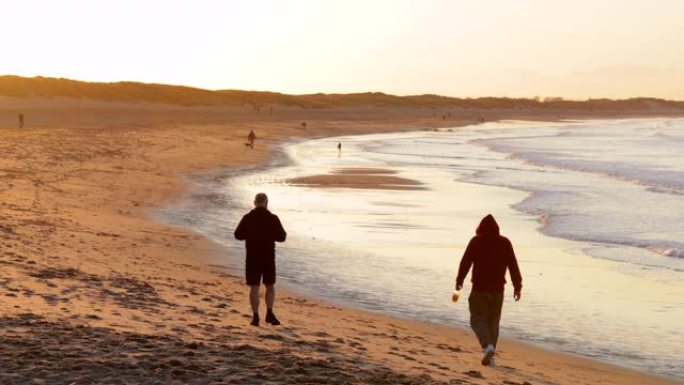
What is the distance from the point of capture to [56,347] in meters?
7.88

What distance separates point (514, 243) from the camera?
1861cm

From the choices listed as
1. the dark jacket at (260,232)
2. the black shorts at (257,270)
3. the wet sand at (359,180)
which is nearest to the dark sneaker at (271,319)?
the black shorts at (257,270)

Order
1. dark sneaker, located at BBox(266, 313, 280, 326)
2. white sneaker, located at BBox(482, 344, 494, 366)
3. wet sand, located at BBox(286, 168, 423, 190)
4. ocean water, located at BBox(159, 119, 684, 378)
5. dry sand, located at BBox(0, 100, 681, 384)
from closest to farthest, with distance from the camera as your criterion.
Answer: dry sand, located at BBox(0, 100, 681, 384), white sneaker, located at BBox(482, 344, 494, 366), dark sneaker, located at BBox(266, 313, 280, 326), ocean water, located at BBox(159, 119, 684, 378), wet sand, located at BBox(286, 168, 423, 190)

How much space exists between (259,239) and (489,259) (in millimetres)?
2497

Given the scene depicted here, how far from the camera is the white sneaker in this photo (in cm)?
910

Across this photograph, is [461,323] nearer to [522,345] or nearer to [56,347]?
[522,345]

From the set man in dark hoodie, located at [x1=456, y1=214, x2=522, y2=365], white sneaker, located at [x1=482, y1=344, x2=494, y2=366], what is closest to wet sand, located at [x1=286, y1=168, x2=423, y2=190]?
man in dark hoodie, located at [x1=456, y1=214, x2=522, y2=365]

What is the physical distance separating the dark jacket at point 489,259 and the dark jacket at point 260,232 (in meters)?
2.08

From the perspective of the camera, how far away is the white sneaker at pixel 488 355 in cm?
910

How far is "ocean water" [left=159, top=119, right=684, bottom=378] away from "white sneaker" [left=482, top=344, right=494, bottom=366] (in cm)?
118

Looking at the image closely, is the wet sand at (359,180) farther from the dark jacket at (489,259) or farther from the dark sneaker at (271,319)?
the dark jacket at (489,259)

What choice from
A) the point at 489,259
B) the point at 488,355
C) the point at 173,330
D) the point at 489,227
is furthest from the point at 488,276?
the point at 173,330

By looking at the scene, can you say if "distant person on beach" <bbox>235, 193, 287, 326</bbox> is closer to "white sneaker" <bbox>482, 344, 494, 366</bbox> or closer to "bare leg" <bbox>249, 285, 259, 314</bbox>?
"bare leg" <bbox>249, 285, 259, 314</bbox>

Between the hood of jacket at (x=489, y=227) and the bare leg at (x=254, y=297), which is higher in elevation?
the hood of jacket at (x=489, y=227)
